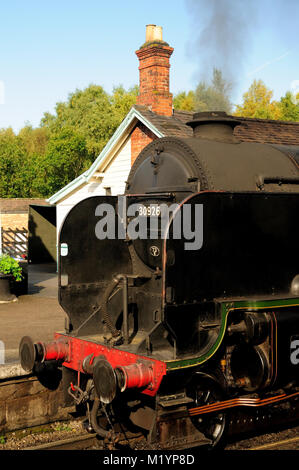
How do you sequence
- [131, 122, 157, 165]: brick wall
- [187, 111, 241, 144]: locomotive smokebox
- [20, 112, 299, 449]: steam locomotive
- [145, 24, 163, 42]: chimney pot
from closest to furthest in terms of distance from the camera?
1. [20, 112, 299, 449]: steam locomotive
2. [187, 111, 241, 144]: locomotive smokebox
3. [131, 122, 157, 165]: brick wall
4. [145, 24, 163, 42]: chimney pot

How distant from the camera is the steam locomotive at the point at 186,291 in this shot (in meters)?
4.79

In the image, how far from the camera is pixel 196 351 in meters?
4.93

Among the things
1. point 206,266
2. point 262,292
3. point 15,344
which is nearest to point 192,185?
point 206,266

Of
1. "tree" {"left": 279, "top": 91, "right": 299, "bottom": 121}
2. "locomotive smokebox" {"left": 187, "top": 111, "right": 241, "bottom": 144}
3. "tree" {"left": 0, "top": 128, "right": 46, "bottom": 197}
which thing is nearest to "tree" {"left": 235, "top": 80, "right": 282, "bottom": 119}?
"tree" {"left": 279, "top": 91, "right": 299, "bottom": 121}

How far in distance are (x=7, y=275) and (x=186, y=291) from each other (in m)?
7.37

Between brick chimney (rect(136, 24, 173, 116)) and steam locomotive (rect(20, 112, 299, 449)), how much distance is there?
660 centimetres

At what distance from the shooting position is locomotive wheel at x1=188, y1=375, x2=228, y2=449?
16.8ft

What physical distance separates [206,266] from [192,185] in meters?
0.82

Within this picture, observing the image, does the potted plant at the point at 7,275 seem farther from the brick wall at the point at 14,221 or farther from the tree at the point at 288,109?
the tree at the point at 288,109

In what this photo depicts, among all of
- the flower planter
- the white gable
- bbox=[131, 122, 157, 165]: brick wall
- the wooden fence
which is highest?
bbox=[131, 122, 157, 165]: brick wall

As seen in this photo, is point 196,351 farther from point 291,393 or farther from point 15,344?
point 15,344

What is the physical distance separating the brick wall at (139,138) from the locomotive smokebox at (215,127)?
19.7ft

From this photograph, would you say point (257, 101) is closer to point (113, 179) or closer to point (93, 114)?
point (93, 114)

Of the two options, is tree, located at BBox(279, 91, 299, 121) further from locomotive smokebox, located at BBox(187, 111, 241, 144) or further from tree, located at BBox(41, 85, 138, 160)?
locomotive smokebox, located at BBox(187, 111, 241, 144)
